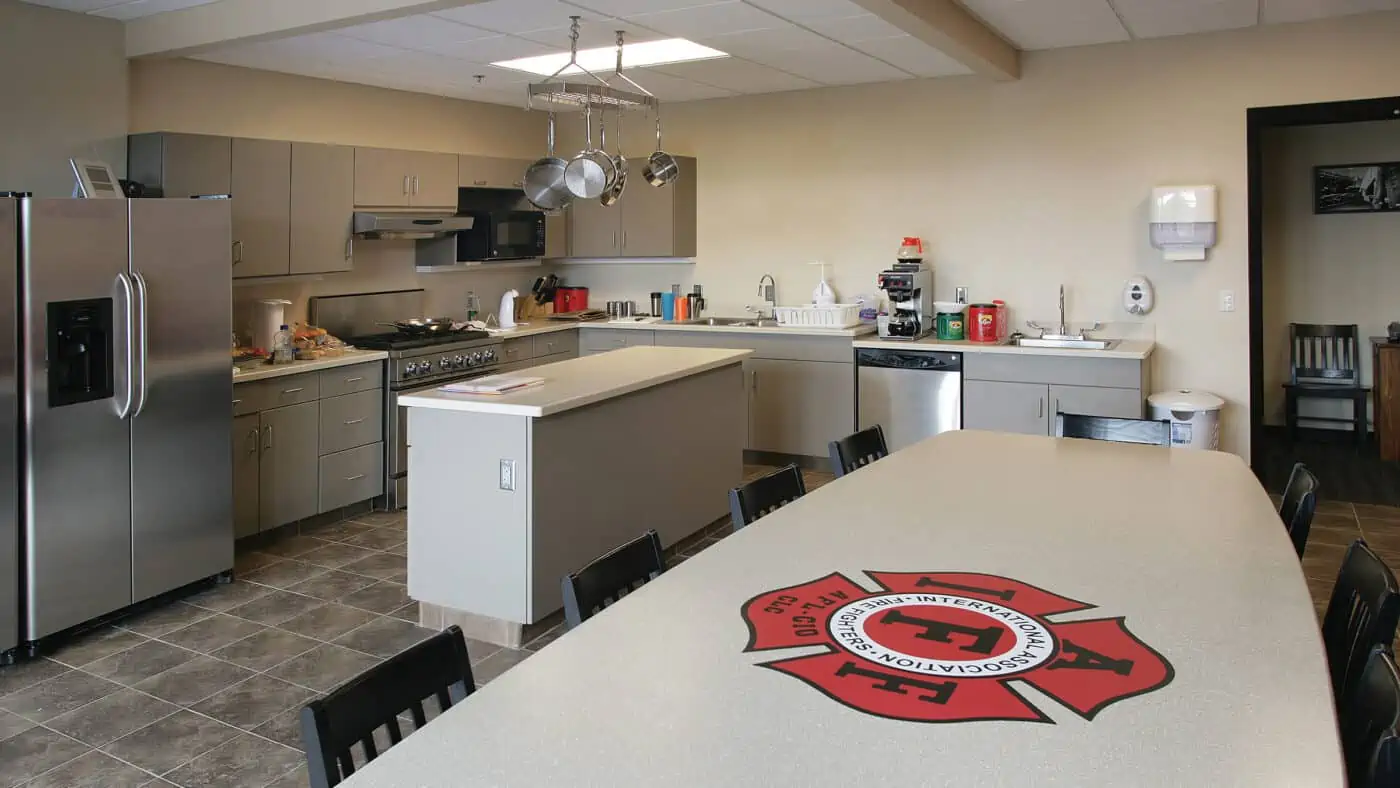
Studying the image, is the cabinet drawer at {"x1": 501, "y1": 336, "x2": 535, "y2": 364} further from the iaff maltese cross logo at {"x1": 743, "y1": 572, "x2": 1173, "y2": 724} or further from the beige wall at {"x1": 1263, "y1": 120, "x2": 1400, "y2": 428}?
the beige wall at {"x1": 1263, "y1": 120, "x2": 1400, "y2": 428}

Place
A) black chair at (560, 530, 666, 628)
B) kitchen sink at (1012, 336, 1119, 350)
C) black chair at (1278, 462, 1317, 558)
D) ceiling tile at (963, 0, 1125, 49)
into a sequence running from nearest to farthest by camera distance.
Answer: black chair at (560, 530, 666, 628) → black chair at (1278, 462, 1317, 558) → ceiling tile at (963, 0, 1125, 49) → kitchen sink at (1012, 336, 1119, 350)

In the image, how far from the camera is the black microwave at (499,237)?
7.20m

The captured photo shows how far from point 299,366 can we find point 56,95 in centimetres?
161

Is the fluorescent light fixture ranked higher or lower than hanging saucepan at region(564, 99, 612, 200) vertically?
higher

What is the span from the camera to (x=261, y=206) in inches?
221

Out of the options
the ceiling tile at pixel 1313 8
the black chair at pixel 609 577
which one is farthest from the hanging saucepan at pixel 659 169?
the black chair at pixel 609 577

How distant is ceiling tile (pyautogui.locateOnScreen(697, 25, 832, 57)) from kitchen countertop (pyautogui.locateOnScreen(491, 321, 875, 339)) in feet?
6.01

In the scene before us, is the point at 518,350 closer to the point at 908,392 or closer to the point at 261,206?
the point at 261,206

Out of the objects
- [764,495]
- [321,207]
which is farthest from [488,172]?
[764,495]

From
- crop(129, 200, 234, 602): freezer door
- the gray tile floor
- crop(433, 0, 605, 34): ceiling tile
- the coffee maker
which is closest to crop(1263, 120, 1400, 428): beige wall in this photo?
the coffee maker

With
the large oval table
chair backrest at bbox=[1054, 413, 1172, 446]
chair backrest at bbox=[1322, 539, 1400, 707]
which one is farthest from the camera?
chair backrest at bbox=[1054, 413, 1172, 446]

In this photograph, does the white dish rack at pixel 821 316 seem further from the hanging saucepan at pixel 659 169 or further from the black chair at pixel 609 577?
the black chair at pixel 609 577

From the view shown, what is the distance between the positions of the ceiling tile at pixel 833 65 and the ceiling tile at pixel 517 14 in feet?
4.73

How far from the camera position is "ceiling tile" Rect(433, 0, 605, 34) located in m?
4.59
